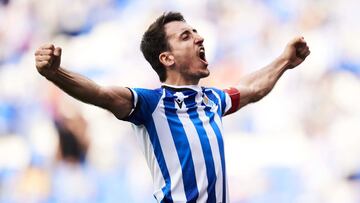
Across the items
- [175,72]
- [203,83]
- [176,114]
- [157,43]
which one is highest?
[157,43]

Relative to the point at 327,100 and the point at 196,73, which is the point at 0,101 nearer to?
the point at 327,100

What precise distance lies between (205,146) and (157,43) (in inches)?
23.3

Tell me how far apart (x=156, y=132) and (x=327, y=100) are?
314 centimetres

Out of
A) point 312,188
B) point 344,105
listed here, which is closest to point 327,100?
point 344,105

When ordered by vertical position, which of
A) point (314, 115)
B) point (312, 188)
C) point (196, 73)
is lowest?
point (312, 188)

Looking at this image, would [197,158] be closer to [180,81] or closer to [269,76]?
[180,81]

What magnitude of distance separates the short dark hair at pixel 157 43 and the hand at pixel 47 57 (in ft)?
2.53

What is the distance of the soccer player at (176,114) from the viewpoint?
245 centimetres

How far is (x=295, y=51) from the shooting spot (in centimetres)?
314

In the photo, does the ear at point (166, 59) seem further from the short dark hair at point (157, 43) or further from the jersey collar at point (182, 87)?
the jersey collar at point (182, 87)

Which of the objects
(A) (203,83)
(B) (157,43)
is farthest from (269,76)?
(A) (203,83)

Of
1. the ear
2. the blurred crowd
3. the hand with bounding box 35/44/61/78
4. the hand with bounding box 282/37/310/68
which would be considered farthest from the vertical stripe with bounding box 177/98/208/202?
the blurred crowd

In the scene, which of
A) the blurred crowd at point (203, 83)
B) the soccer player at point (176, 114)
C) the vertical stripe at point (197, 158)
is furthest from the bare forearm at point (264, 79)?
the blurred crowd at point (203, 83)

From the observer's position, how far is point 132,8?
6074 millimetres
